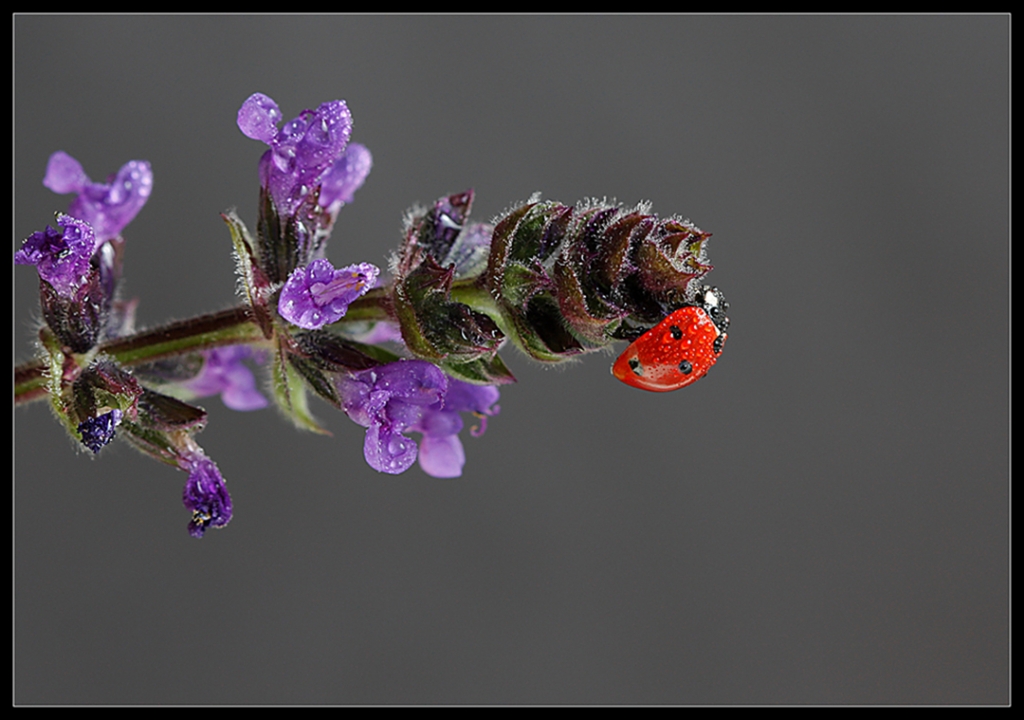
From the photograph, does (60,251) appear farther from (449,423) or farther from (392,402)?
(449,423)

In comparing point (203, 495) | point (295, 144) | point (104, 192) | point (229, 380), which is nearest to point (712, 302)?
point (295, 144)

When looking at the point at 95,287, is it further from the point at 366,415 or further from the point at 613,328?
the point at 613,328

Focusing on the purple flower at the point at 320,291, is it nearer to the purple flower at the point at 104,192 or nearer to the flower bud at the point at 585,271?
the flower bud at the point at 585,271

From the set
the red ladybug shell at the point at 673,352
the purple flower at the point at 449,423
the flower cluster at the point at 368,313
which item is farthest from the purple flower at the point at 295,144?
the red ladybug shell at the point at 673,352

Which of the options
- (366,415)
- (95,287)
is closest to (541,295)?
(366,415)

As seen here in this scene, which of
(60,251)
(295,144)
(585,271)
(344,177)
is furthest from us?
(344,177)
